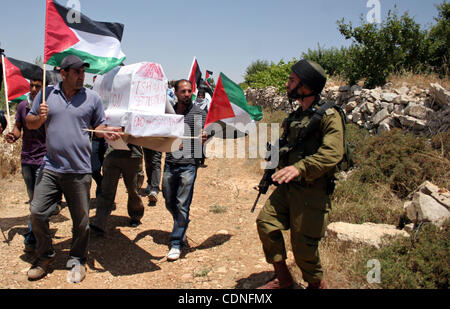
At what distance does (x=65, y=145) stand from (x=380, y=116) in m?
6.84

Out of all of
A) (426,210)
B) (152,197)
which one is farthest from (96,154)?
(426,210)

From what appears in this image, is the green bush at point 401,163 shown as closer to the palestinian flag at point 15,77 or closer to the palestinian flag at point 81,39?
the palestinian flag at point 81,39

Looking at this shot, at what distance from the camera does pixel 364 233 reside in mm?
4324

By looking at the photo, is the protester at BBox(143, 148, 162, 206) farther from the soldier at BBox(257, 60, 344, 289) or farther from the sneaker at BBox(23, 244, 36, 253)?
the soldier at BBox(257, 60, 344, 289)

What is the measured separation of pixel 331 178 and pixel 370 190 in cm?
320

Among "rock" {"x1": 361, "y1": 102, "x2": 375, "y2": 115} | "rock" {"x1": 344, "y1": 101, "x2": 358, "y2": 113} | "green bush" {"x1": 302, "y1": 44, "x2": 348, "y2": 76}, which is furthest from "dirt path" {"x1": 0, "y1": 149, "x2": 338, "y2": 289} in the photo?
"green bush" {"x1": 302, "y1": 44, "x2": 348, "y2": 76}

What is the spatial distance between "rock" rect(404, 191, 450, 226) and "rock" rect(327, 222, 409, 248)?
0.28m

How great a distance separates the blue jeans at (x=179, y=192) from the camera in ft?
14.6

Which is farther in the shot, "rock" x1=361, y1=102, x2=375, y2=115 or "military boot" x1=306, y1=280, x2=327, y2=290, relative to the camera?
"rock" x1=361, y1=102, x2=375, y2=115

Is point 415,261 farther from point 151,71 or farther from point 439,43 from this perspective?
point 439,43

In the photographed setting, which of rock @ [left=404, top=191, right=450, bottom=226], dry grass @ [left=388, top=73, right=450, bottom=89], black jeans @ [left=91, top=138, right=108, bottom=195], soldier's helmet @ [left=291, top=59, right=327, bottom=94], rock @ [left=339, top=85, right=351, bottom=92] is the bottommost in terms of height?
rock @ [left=404, top=191, right=450, bottom=226]

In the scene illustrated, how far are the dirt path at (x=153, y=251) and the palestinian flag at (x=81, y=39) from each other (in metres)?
2.30

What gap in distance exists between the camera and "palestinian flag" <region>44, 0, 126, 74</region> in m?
3.94

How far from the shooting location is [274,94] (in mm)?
17516
